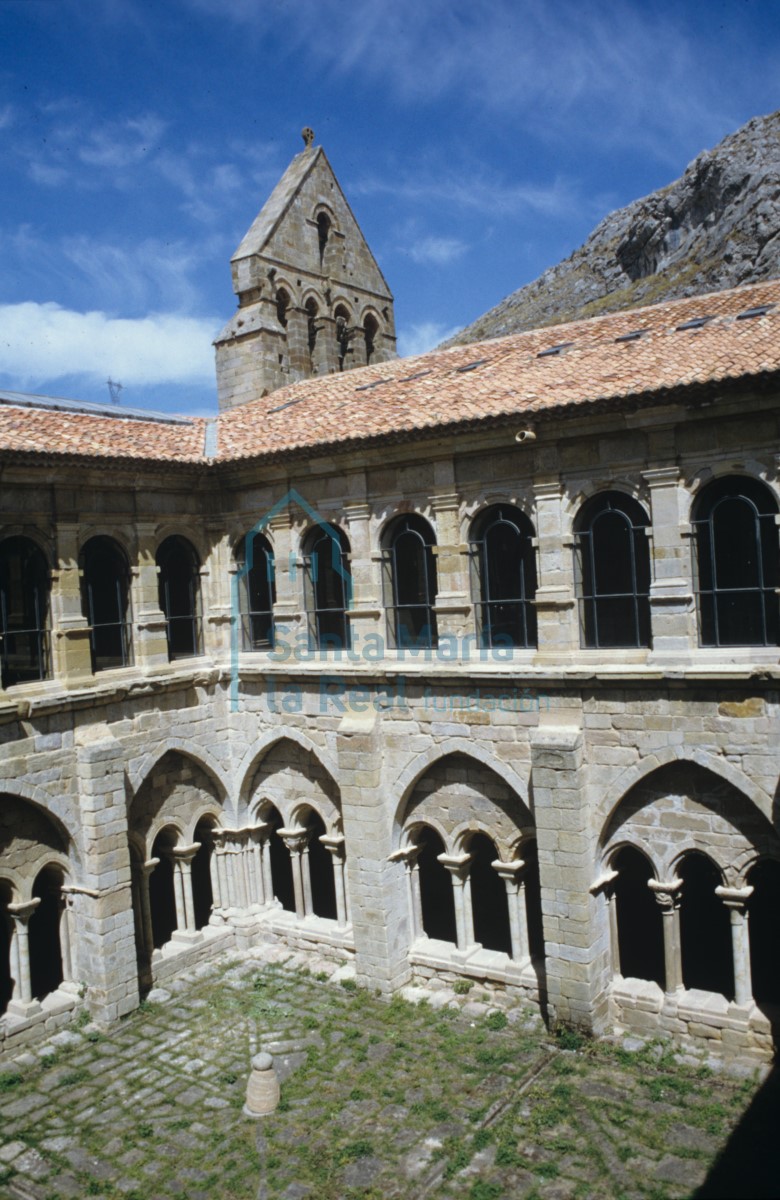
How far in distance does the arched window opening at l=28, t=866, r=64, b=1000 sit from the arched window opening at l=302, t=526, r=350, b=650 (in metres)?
5.64

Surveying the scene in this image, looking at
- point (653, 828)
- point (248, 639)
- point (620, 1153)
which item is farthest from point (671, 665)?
point (248, 639)

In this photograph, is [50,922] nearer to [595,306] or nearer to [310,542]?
[310,542]

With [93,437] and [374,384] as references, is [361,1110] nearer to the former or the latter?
[93,437]

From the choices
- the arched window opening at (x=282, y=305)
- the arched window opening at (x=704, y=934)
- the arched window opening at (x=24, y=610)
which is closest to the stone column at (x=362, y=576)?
the arched window opening at (x=24, y=610)

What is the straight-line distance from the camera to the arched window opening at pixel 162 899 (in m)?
17.0

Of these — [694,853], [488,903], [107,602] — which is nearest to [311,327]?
[107,602]

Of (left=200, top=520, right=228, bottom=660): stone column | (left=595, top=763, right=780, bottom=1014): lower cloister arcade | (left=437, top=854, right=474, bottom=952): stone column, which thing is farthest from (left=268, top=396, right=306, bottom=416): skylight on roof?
(left=595, top=763, right=780, bottom=1014): lower cloister arcade

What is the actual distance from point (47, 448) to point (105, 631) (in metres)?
3.26

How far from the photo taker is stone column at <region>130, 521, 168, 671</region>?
625 inches

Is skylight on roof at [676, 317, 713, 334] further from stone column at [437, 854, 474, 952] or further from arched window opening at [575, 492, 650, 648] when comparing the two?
stone column at [437, 854, 474, 952]

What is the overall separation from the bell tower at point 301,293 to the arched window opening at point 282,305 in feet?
0.08

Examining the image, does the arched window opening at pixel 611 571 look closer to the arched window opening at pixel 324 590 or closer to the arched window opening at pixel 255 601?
the arched window opening at pixel 324 590

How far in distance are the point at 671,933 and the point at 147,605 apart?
9595 mm

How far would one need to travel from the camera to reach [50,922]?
18156mm
